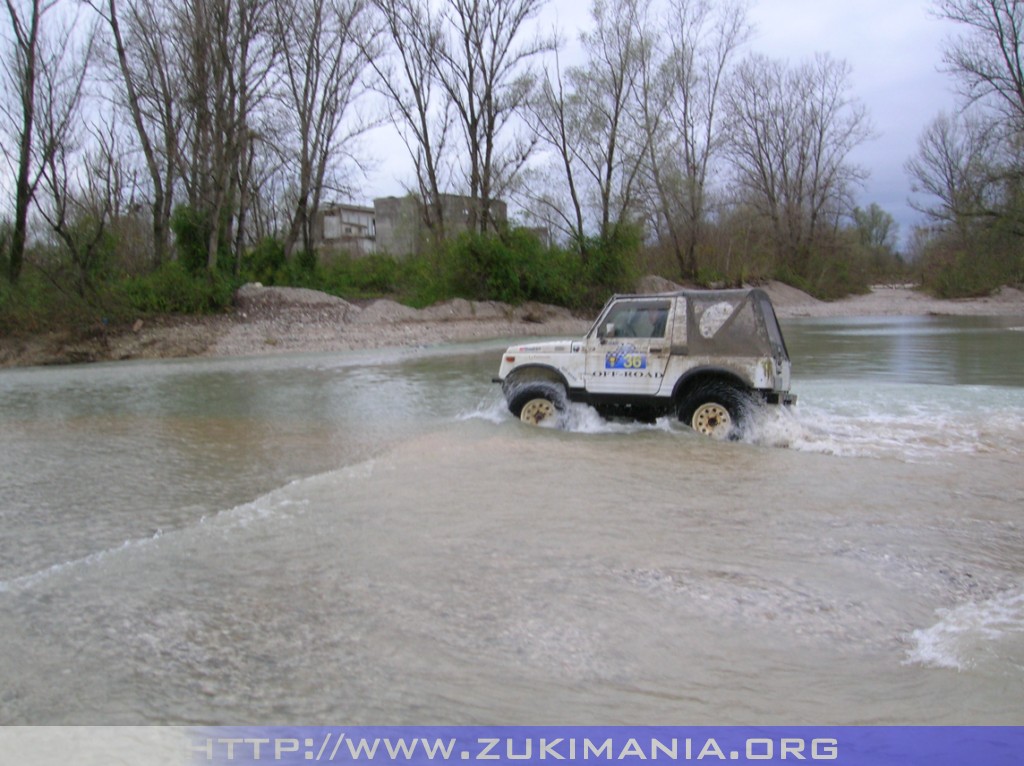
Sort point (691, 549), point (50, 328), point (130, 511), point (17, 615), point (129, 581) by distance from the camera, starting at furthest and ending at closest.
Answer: point (50, 328) < point (130, 511) < point (691, 549) < point (129, 581) < point (17, 615)

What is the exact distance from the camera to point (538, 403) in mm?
10648

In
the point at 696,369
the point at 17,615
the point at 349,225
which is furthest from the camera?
the point at 349,225

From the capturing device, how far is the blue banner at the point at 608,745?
3.30 metres

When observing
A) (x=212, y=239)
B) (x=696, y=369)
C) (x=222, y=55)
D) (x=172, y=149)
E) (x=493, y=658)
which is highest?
(x=222, y=55)

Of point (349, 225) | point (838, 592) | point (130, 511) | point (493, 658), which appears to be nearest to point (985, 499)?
point (838, 592)

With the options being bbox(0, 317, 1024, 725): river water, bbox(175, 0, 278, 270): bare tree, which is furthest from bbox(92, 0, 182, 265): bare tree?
bbox(0, 317, 1024, 725): river water

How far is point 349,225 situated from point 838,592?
78794 mm

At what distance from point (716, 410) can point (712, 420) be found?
0.13m

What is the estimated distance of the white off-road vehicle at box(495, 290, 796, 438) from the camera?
379 inches

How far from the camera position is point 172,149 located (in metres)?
32.0

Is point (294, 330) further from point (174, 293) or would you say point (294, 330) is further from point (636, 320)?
point (636, 320)

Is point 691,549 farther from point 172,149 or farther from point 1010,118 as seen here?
point 1010,118

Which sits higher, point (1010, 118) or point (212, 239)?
point (1010, 118)

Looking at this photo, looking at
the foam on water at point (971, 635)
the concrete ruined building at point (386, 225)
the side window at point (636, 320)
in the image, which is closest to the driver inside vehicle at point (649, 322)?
the side window at point (636, 320)
